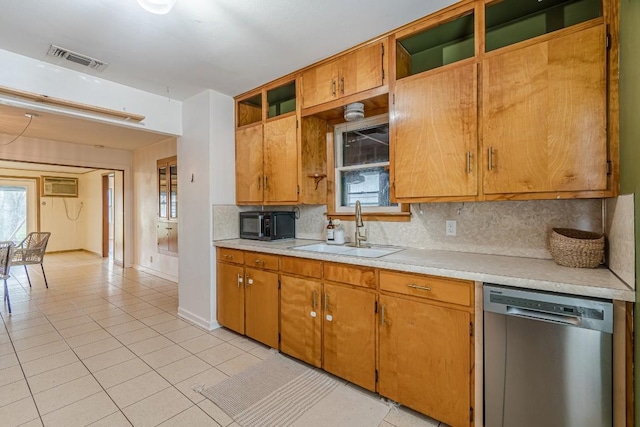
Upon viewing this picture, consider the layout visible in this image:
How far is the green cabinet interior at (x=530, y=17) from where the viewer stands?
174 centimetres

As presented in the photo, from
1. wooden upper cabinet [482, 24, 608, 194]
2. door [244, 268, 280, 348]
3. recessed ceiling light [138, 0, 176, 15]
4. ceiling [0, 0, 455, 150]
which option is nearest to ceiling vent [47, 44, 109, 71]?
ceiling [0, 0, 455, 150]

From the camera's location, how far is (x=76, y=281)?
5.15 metres

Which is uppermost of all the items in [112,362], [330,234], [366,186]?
[366,186]

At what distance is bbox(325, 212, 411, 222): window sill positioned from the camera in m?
2.42

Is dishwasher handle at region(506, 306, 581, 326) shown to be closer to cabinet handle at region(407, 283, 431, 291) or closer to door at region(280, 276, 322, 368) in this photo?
cabinet handle at region(407, 283, 431, 291)

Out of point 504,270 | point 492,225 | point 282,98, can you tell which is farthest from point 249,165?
point 504,270

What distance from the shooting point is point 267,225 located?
9.64 ft

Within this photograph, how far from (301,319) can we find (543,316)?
5.13 ft

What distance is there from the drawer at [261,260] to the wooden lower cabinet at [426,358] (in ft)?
3.35

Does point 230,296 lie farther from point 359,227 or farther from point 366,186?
point 366,186

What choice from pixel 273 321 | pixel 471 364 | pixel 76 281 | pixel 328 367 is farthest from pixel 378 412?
pixel 76 281

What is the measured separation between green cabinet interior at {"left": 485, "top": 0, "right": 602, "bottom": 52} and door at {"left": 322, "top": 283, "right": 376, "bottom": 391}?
1.94m

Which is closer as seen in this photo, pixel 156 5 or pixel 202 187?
pixel 156 5

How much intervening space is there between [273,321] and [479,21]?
2614 mm
